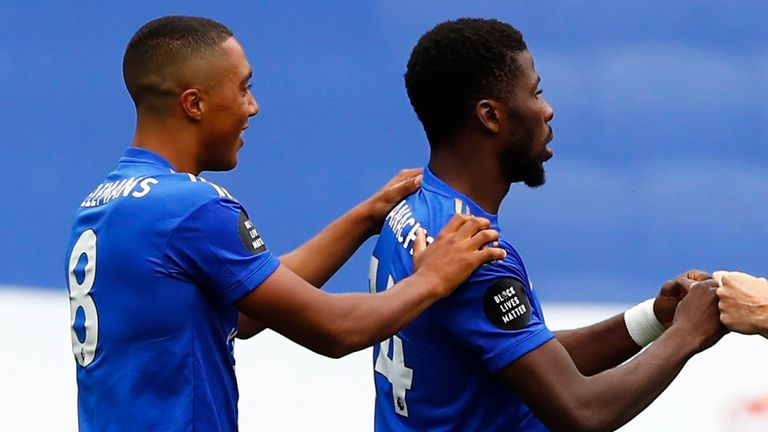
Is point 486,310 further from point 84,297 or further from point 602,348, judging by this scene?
point 84,297

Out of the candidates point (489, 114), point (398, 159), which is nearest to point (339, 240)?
point (489, 114)

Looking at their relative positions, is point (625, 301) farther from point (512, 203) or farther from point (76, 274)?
point (76, 274)

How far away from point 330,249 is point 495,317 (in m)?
0.66

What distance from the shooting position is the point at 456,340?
285cm

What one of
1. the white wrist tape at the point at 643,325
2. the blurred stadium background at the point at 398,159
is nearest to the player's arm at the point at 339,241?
the white wrist tape at the point at 643,325

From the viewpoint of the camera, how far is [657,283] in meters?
4.58

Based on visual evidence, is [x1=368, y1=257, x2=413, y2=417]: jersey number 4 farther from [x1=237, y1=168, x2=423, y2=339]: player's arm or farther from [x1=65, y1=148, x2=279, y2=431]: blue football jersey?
[x1=65, y1=148, x2=279, y2=431]: blue football jersey

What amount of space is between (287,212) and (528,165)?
1.74 m

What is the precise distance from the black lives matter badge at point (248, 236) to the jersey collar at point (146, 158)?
20 cm

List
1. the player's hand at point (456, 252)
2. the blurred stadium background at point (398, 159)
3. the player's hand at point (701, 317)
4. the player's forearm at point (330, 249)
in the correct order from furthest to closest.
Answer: the blurred stadium background at point (398, 159)
the player's forearm at point (330, 249)
the player's hand at point (701, 317)
the player's hand at point (456, 252)

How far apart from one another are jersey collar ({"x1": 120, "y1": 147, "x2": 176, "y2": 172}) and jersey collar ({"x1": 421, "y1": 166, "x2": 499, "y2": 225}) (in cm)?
58

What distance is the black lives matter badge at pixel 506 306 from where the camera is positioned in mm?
2791

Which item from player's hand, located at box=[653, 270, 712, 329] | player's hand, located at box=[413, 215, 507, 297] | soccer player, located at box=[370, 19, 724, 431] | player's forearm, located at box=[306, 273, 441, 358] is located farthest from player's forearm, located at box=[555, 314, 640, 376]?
player's forearm, located at box=[306, 273, 441, 358]

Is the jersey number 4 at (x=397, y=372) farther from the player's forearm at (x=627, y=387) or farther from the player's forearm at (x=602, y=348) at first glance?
the player's forearm at (x=602, y=348)
